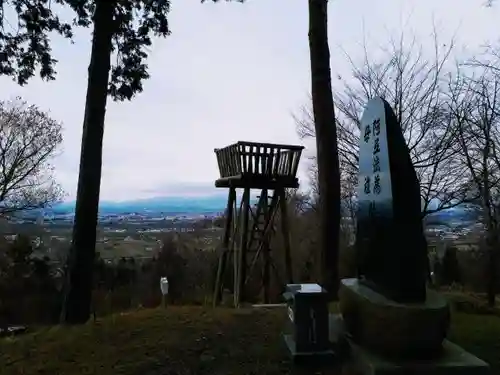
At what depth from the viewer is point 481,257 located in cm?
1861

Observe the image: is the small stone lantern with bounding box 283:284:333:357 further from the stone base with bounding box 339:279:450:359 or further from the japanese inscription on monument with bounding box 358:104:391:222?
the japanese inscription on monument with bounding box 358:104:391:222

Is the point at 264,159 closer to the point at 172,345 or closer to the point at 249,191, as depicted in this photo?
the point at 249,191

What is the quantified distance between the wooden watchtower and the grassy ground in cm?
348

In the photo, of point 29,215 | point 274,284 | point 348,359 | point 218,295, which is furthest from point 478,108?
point 29,215

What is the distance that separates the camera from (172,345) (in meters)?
5.16

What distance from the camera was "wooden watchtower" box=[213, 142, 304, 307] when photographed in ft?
31.2

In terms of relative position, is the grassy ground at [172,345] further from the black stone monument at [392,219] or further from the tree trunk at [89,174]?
the black stone monument at [392,219]

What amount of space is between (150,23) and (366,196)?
4814 mm

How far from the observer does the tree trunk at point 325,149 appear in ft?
24.6

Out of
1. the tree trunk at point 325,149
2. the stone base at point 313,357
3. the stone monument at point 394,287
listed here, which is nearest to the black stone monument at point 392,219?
the stone monument at point 394,287

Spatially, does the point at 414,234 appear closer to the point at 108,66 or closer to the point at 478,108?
the point at 108,66

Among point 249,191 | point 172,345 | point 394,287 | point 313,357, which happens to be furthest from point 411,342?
point 249,191

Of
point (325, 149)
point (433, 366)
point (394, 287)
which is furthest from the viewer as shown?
point (325, 149)

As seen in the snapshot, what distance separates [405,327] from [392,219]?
809 mm
